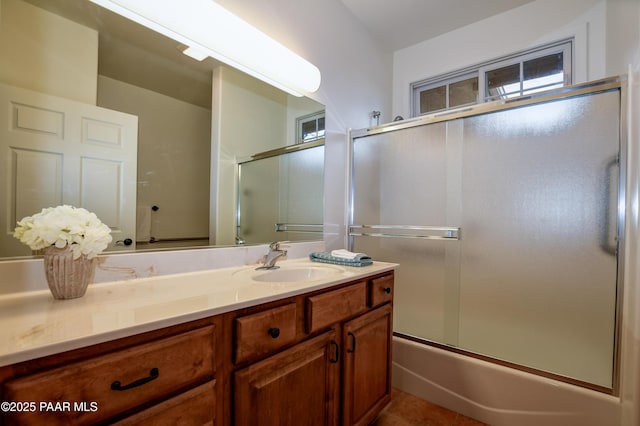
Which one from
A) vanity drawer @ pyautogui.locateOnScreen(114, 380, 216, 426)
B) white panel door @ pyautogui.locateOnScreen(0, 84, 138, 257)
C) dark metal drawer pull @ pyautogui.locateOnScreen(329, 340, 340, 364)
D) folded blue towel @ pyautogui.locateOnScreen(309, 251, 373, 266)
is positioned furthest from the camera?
folded blue towel @ pyautogui.locateOnScreen(309, 251, 373, 266)

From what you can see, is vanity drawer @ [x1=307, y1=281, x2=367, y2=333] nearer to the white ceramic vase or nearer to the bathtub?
the white ceramic vase

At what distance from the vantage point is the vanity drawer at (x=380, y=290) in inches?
51.9

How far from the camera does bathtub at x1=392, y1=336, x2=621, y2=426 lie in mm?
1306

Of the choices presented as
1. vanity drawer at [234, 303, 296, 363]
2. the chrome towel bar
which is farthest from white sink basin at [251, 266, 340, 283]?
the chrome towel bar

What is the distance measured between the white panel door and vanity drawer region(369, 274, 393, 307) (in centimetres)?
100

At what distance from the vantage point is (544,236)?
146cm

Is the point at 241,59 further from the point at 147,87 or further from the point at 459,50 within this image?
the point at 459,50

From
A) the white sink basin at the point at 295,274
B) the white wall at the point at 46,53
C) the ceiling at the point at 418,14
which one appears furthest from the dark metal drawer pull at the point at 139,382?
the ceiling at the point at 418,14

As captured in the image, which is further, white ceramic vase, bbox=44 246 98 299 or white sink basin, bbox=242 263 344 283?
white sink basin, bbox=242 263 344 283

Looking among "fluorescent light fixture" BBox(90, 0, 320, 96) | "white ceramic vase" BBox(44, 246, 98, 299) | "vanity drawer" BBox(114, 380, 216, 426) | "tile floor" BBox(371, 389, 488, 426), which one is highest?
"fluorescent light fixture" BBox(90, 0, 320, 96)

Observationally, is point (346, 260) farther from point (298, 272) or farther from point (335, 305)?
point (335, 305)

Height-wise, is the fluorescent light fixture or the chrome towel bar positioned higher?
the fluorescent light fixture

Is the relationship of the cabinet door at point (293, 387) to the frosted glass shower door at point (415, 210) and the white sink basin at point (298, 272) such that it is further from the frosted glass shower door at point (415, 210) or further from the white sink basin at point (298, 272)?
the frosted glass shower door at point (415, 210)

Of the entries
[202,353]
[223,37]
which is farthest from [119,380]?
[223,37]
